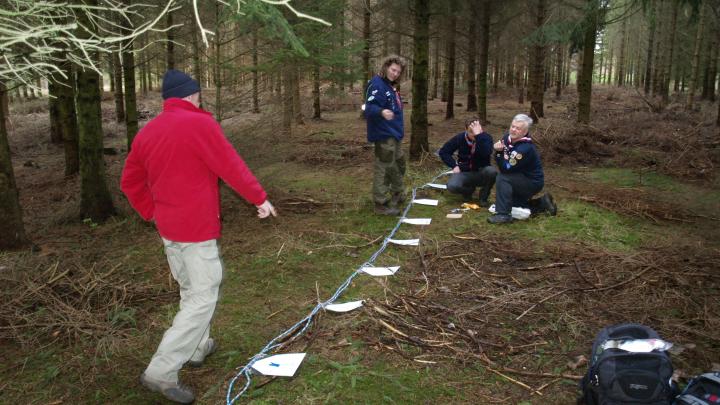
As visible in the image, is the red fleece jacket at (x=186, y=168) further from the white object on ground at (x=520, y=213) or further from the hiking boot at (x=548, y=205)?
A: the hiking boot at (x=548, y=205)

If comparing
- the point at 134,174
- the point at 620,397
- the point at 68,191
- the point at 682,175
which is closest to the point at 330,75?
the point at 68,191

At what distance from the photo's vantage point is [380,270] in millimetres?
5090

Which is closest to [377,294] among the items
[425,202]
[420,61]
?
[425,202]

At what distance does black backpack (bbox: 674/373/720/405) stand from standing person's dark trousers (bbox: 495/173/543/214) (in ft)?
13.2

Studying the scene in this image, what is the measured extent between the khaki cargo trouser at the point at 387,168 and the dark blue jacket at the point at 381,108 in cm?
12

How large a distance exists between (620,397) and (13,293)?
16.0ft

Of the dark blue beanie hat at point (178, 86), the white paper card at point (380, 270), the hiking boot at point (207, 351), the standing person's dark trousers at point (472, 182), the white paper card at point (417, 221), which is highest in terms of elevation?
the dark blue beanie hat at point (178, 86)

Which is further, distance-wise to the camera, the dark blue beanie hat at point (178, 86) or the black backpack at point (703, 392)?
the dark blue beanie hat at point (178, 86)

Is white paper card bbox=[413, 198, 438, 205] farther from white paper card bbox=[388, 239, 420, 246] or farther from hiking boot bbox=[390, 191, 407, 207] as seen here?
white paper card bbox=[388, 239, 420, 246]

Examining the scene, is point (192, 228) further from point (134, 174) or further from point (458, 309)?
point (458, 309)

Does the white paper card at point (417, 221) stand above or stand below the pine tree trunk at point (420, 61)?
below

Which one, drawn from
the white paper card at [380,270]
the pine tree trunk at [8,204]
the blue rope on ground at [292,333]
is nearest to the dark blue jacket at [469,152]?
the blue rope on ground at [292,333]

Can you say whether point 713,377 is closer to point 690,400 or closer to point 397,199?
point 690,400

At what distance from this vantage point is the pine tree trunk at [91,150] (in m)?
6.67
